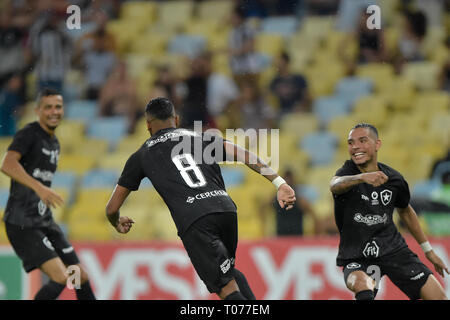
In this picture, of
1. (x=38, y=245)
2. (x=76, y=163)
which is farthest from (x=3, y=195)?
(x=38, y=245)

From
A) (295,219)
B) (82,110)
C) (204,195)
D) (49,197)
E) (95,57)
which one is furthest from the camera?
(82,110)

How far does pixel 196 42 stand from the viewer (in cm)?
1546

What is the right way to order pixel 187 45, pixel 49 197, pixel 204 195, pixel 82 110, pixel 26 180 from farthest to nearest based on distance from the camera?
pixel 187 45
pixel 82 110
pixel 26 180
pixel 49 197
pixel 204 195

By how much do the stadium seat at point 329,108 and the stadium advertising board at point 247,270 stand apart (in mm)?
3734

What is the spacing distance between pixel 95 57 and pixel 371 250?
8.49m

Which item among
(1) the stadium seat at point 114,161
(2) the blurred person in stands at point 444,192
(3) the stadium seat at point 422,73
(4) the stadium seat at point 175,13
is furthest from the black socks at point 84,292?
(4) the stadium seat at point 175,13

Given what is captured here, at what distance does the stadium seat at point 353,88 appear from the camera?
13898 millimetres

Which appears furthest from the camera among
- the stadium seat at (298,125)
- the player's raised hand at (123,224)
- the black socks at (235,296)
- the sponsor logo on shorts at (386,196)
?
the stadium seat at (298,125)

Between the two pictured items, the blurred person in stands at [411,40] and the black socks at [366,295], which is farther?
the blurred person in stands at [411,40]

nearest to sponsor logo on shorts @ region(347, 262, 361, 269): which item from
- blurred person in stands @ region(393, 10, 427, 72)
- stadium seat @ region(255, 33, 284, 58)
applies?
blurred person in stands @ region(393, 10, 427, 72)

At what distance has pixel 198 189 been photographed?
6625 mm

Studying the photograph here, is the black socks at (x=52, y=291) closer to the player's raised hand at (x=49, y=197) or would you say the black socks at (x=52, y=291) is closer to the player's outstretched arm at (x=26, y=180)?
the player's outstretched arm at (x=26, y=180)

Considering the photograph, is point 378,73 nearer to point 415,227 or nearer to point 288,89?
point 288,89

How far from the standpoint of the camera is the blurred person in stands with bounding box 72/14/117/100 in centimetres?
1467
